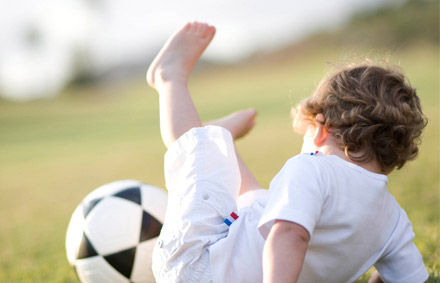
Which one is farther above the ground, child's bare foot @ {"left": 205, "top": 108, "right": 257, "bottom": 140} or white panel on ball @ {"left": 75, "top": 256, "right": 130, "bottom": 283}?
child's bare foot @ {"left": 205, "top": 108, "right": 257, "bottom": 140}

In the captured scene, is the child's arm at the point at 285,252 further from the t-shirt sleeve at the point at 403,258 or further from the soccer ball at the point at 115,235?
the soccer ball at the point at 115,235

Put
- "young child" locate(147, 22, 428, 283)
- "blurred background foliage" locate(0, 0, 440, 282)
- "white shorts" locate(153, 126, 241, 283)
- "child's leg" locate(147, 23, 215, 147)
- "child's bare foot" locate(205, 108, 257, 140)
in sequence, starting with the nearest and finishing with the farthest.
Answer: "young child" locate(147, 22, 428, 283), "white shorts" locate(153, 126, 241, 283), "child's leg" locate(147, 23, 215, 147), "child's bare foot" locate(205, 108, 257, 140), "blurred background foliage" locate(0, 0, 440, 282)

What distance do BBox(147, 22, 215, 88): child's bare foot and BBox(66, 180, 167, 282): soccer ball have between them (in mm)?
539

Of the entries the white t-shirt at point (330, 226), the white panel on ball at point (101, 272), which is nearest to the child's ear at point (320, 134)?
the white t-shirt at point (330, 226)

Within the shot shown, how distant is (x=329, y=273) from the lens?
1.60 meters

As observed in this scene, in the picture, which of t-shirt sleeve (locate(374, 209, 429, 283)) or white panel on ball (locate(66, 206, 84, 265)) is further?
white panel on ball (locate(66, 206, 84, 265))

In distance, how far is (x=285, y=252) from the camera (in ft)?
4.32

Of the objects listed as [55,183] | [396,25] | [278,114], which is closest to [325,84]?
[55,183]

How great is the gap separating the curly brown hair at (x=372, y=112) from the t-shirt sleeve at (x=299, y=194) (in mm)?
171

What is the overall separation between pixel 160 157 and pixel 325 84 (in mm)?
6420

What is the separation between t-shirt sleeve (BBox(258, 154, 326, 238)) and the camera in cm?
135

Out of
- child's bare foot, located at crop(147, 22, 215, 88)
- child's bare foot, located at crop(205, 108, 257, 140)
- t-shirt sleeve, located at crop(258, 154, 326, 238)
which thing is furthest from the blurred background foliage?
child's bare foot, located at crop(147, 22, 215, 88)

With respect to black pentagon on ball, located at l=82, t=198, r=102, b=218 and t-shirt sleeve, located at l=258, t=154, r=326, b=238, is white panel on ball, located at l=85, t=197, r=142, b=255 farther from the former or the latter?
t-shirt sleeve, located at l=258, t=154, r=326, b=238

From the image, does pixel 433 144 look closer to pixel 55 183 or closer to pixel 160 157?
pixel 160 157
